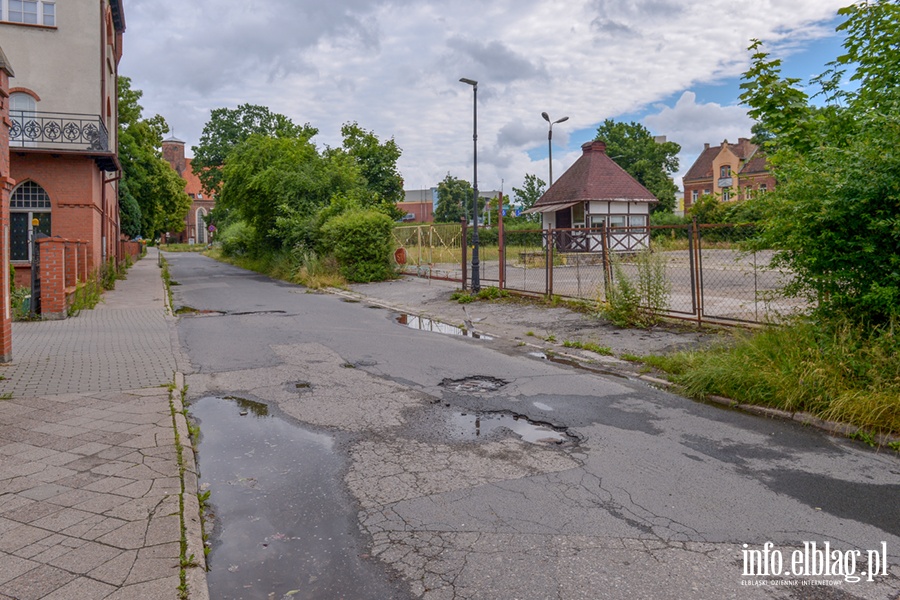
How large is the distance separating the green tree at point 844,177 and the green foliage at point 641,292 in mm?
3708

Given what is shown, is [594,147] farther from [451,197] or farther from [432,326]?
[451,197]

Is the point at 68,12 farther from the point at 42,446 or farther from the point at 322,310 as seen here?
the point at 42,446

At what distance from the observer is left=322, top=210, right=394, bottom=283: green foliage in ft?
82.4

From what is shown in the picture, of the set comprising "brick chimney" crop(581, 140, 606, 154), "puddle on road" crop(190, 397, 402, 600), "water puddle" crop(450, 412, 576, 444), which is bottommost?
"puddle on road" crop(190, 397, 402, 600)

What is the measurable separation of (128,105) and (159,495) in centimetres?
3825

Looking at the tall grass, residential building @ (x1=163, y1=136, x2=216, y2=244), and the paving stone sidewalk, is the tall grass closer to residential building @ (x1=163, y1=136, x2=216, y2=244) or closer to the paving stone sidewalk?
the paving stone sidewalk

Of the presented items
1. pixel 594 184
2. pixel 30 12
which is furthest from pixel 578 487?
pixel 594 184

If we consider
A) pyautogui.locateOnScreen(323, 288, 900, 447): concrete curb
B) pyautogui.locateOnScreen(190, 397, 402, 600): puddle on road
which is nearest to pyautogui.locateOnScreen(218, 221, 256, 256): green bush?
pyautogui.locateOnScreen(323, 288, 900, 447): concrete curb

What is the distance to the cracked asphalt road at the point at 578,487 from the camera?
3.63m

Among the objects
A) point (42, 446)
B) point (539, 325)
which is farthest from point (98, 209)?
point (42, 446)

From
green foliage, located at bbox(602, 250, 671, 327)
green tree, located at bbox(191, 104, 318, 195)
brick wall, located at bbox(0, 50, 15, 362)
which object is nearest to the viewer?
brick wall, located at bbox(0, 50, 15, 362)

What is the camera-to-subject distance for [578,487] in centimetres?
489

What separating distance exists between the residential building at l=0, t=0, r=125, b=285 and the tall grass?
→ 63.0 ft

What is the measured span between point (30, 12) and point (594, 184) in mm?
27580
